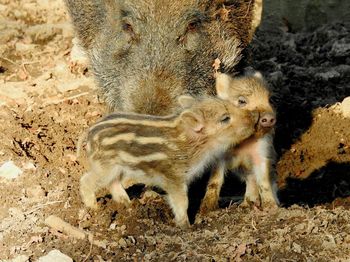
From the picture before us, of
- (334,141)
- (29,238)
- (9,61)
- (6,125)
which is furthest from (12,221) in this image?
(9,61)

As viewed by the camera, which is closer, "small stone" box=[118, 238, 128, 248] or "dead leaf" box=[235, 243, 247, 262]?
"dead leaf" box=[235, 243, 247, 262]

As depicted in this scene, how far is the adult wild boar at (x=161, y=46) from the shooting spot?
17.9ft

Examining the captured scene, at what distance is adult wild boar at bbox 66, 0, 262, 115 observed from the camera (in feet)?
17.9

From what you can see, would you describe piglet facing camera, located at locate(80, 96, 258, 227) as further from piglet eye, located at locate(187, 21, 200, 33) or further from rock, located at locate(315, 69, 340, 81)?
rock, located at locate(315, 69, 340, 81)

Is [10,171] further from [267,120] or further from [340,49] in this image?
[340,49]

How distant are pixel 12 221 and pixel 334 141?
9.56 ft

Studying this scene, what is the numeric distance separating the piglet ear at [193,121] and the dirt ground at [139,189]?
576 millimetres

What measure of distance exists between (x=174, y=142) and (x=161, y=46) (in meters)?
1.30

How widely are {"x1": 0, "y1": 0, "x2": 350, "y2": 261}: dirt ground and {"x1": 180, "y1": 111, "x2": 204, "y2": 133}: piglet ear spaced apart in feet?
1.89

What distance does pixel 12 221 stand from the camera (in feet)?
15.4

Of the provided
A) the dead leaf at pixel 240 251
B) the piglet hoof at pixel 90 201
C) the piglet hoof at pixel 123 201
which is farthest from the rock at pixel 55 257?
the dead leaf at pixel 240 251

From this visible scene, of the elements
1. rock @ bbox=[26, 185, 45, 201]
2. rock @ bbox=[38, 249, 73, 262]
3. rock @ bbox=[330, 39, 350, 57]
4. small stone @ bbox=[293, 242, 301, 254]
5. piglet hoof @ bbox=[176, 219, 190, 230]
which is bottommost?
rock @ bbox=[330, 39, 350, 57]

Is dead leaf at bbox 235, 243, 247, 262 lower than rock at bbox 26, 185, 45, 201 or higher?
higher

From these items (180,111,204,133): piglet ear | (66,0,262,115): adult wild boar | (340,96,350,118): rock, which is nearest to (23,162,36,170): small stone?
(66,0,262,115): adult wild boar
